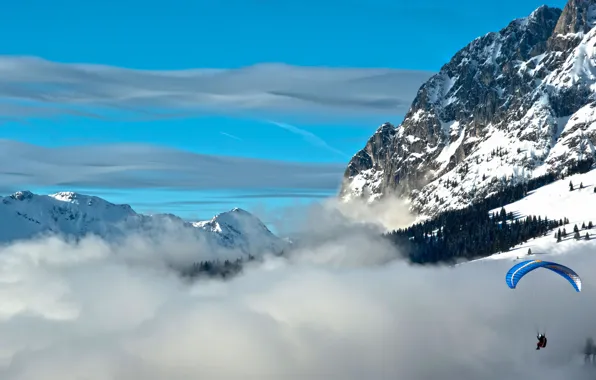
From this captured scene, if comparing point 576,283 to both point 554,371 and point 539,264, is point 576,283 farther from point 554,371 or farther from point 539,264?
point 554,371

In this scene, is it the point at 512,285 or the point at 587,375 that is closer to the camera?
the point at 512,285

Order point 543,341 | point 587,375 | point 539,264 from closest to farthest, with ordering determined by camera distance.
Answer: point 543,341 → point 539,264 → point 587,375

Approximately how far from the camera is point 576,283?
403 ft

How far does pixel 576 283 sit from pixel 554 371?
270 ft

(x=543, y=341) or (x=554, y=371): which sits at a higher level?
(x=543, y=341)

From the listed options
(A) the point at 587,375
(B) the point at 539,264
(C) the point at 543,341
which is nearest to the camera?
(C) the point at 543,341

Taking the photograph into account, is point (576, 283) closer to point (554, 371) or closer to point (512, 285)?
point (512, 285)

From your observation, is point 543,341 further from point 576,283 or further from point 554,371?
point 554,371

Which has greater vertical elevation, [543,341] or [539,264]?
[539,264]

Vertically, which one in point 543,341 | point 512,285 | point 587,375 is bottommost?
point 587,375

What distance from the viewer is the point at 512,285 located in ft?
403

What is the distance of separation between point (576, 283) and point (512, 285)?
10.3 meters

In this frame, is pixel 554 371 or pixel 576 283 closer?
pixel 576 283

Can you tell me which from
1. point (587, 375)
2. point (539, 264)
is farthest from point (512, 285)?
point (587, 375)
